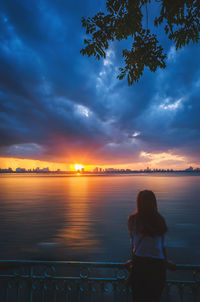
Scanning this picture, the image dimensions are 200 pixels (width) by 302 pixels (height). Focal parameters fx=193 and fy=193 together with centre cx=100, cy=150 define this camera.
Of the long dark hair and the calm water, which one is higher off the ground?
the long dark hair

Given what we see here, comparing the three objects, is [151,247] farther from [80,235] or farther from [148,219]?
[80,235]

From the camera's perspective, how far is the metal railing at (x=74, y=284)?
3275 mm

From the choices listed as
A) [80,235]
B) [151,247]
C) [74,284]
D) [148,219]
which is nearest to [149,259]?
[151,247]

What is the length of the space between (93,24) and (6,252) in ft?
36.9

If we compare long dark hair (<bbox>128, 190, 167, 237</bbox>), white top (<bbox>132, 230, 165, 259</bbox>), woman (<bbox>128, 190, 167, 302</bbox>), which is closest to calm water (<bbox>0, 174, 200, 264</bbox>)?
woman (<bbox>128, 190, 167, 302</bbox>)

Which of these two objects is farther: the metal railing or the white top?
the metal railing

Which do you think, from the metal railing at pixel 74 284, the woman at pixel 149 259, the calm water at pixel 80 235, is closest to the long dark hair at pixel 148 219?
the woman at pixel 149 259

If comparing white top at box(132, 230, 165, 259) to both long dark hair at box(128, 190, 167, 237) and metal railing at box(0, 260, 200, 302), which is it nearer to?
long dark hair at box(128, 190, 167, 237)

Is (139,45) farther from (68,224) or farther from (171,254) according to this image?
(68,224)

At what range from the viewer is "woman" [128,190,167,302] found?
2.80 m

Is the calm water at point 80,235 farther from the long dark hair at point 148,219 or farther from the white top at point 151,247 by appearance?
the long dark hair at point 148,219

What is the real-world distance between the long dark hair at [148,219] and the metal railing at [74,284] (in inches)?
29.7

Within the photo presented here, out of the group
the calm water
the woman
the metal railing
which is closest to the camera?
the woman

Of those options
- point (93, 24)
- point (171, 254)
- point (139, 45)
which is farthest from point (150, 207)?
point (171, 254)
